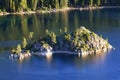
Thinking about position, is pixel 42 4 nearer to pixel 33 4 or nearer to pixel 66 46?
pixel 33 4

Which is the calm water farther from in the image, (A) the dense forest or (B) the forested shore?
(A) the dense forest

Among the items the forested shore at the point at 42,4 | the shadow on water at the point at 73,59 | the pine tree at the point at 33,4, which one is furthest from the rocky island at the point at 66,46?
the pine tree at the point at 33,4

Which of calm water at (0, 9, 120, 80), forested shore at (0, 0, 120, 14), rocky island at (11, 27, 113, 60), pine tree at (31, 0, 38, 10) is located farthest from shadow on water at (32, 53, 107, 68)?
pine tree at (31, 0, 38, 10)

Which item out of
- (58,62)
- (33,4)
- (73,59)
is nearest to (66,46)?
(73,59)

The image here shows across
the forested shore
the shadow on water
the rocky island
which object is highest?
the forested shore

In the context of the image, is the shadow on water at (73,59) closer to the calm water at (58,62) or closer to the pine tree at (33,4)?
the calm water at (58,62)
